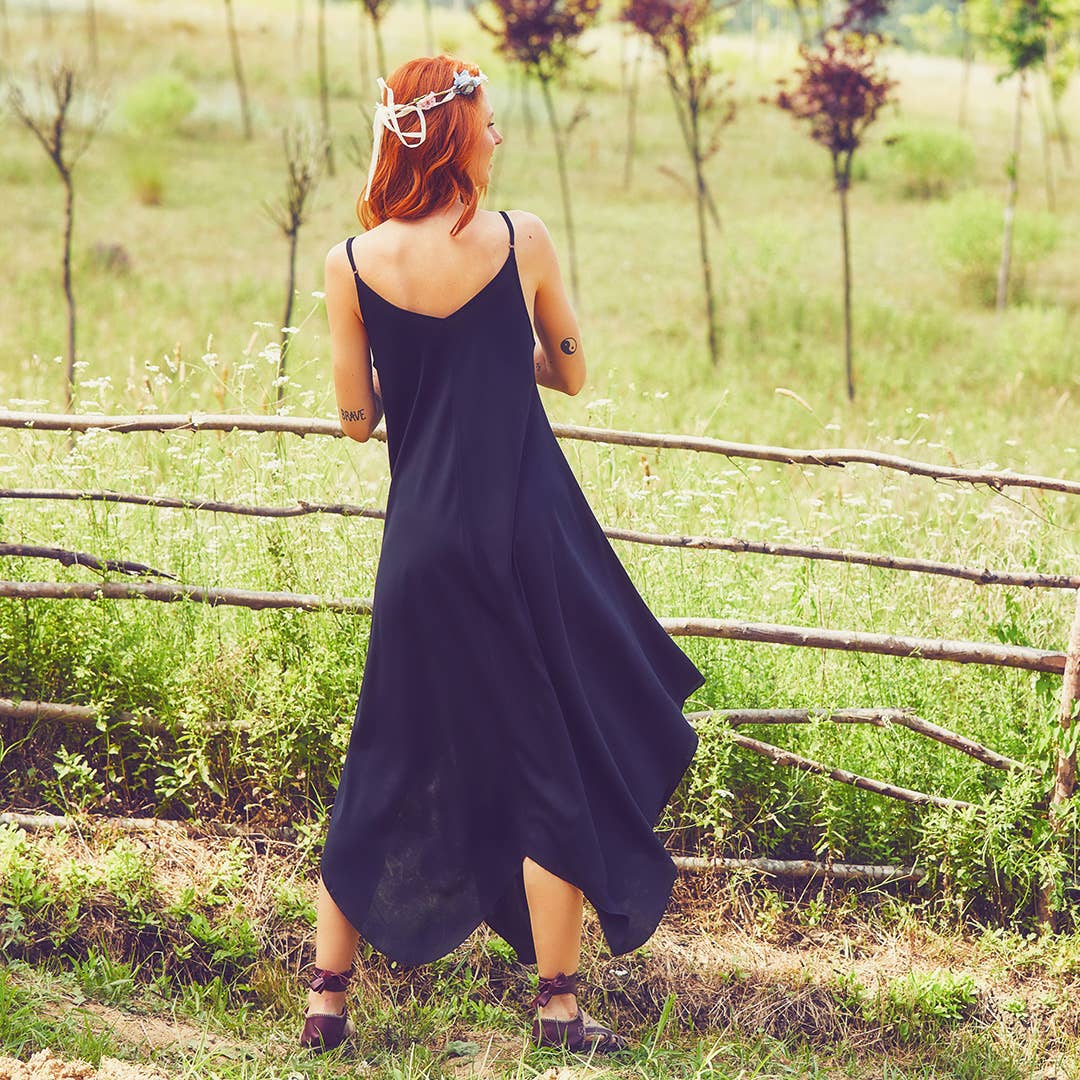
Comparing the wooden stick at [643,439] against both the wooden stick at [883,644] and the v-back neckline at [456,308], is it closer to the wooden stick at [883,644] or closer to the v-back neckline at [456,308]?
the wooden stick at [883,644]

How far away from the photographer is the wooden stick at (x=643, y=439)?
3.28 meters

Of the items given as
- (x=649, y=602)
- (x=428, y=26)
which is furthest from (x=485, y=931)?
(x=428, y=26)

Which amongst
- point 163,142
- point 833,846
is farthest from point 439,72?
point 163,142

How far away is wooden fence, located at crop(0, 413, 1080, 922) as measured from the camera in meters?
3.15

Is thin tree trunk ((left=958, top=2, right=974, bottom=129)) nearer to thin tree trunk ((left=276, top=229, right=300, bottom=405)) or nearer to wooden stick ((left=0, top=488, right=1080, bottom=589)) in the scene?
thin tree trunk ((left=276, top=229, right=300, bottom=405))

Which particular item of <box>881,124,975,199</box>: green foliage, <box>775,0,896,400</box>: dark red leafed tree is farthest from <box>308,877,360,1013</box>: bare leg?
<box>881,124,975,199</box>: green foliage

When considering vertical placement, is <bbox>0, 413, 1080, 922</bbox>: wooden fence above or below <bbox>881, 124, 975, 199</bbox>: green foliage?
below

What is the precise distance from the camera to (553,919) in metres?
2.37

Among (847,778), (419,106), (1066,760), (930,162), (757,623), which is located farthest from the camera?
(930,162)

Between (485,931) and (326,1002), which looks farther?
(485,931)

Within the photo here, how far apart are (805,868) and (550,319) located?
1.63 metres

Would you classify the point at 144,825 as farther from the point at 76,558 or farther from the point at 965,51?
the point at 965,51

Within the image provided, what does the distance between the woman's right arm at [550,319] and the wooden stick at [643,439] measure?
0.86 m

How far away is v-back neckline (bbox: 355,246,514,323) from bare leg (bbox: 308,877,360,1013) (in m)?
1.15
